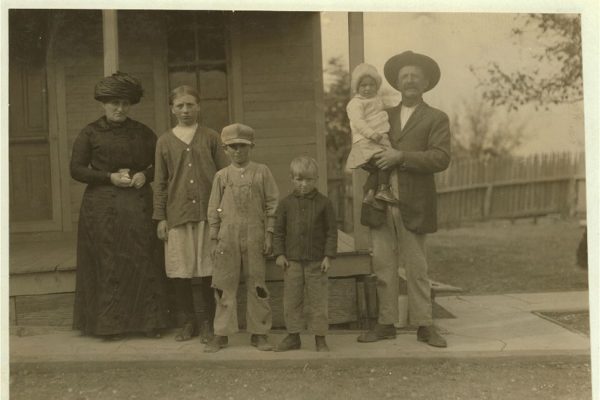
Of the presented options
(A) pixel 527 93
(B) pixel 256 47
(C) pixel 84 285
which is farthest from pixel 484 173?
(C) pixel 84 285

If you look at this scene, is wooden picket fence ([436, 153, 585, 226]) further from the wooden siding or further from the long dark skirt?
the long dark skirt

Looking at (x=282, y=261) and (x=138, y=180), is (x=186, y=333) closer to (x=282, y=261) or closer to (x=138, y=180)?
(x=282, y=261)

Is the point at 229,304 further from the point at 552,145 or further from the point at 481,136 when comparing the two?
the point at 481,136

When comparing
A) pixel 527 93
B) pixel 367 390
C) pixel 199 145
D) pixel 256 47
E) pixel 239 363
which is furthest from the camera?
pixel 527 93

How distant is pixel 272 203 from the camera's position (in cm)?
445

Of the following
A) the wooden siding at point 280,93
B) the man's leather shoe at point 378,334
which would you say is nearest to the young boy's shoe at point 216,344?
the man's leather shoe at point 378,334

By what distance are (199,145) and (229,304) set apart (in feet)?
3.99

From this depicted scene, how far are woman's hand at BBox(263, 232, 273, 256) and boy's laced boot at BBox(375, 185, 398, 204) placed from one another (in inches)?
33.7

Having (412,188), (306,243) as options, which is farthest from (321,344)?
(412,188)

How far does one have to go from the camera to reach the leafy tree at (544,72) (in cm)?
630

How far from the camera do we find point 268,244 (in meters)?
4.37

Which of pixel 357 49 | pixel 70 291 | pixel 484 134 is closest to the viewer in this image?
pixel 357 49

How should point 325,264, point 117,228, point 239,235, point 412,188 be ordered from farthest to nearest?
point 117,228, point 412,188, point 239,235, point 325,264

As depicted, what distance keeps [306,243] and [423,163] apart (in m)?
1.04
